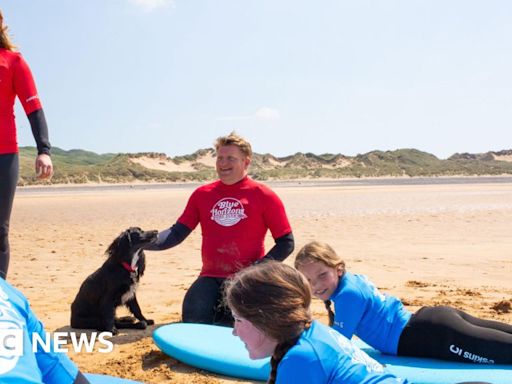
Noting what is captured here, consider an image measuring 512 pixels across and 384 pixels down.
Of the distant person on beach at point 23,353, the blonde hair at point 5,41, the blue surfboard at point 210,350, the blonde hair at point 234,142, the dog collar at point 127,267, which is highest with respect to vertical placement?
the blonde hair at point 5,41

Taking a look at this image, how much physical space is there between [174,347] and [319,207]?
1473 cm

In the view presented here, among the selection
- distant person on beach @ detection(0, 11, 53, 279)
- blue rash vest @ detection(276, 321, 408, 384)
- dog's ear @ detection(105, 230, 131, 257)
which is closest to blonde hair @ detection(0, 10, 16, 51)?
distant person on beach @ detection(0, 11, 53, 279)

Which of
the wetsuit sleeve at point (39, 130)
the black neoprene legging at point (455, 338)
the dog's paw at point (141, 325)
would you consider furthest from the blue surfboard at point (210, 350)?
the wetsuit sleeve at point (39, 130)

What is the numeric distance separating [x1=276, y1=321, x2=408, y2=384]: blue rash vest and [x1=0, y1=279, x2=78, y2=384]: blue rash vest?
0.73 metres

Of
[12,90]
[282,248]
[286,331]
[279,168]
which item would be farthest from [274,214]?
[279,168]

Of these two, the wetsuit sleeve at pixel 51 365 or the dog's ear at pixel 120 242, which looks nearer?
the wetsuit sleeve at pixel 51 365

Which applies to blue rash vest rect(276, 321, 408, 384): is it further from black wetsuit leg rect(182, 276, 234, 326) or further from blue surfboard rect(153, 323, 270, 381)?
black wetsuit leg rect(182, 276, 234, 326)

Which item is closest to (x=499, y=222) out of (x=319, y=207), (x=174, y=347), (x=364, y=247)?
(x=364, y=247)

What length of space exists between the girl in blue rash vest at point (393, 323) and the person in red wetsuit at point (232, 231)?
4.32ft

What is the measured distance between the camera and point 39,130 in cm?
392

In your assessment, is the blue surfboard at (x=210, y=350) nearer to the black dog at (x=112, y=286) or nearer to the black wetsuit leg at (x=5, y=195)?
the black dog at (x=112, y=286)

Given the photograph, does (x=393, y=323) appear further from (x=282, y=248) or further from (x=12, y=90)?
(x=12, y=90)

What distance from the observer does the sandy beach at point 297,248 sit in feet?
16.0

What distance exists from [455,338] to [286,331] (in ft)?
6.89
